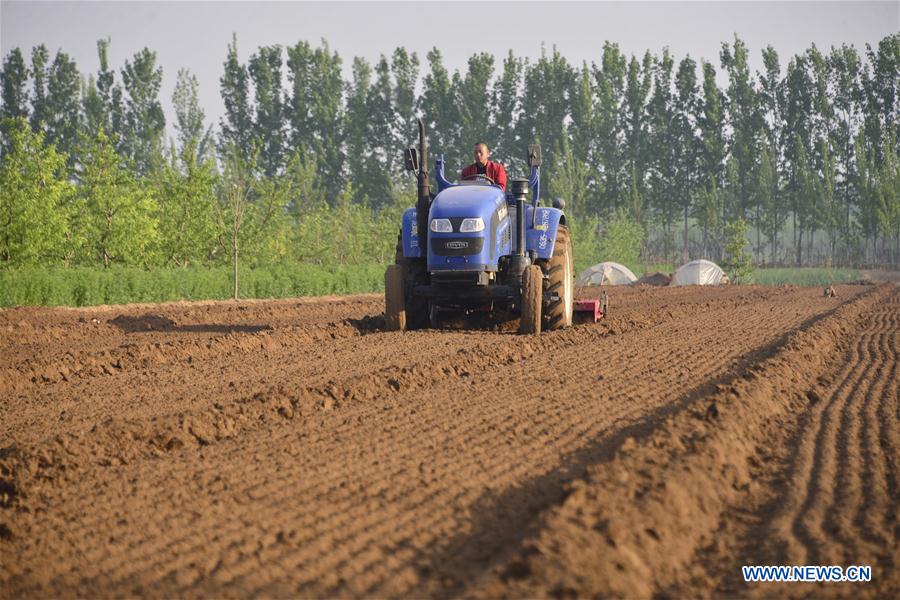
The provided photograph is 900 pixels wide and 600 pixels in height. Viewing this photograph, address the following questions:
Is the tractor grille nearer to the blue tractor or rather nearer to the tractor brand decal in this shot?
the blue tractor

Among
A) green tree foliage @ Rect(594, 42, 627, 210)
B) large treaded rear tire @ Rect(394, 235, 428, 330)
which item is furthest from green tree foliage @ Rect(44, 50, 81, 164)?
large treaded rear tire @ Rect(394, 235, 428, 330)

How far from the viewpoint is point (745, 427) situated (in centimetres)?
710

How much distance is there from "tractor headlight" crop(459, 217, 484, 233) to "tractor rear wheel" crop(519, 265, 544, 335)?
0.93 metres

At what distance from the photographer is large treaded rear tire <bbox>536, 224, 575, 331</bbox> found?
1301 cm

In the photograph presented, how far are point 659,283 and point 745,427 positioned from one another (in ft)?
109

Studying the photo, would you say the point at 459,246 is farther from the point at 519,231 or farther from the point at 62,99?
the point at 62,99

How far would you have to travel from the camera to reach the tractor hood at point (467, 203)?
1197 centimetres

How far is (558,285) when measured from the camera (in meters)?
13.0

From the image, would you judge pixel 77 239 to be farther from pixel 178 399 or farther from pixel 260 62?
pixel 260 62

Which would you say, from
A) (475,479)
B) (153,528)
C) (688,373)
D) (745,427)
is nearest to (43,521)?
(153,528)

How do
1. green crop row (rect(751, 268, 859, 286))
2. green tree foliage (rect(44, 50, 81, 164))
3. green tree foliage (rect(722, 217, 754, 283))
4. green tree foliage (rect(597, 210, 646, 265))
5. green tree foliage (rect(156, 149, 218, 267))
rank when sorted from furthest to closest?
green tree foliage (rect(44, 50, 81, 164)) → green crop row (rect(751, 268, 859, 286)) → green tree foliage (rect(597, 210, 646, 265)) → green tree foliage (rect(722, 217, 754, 283)) → green tree foliage (rect(156, 149, 218, 267))

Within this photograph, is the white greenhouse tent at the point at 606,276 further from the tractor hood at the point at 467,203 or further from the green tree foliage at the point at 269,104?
the green tree foliage at the point at 269,104

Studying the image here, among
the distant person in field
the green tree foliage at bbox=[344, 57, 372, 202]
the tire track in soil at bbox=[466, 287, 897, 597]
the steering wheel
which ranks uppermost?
the green tree foliage at bbox=[344, 57, 372, 202]

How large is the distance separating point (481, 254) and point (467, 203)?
66 cm
